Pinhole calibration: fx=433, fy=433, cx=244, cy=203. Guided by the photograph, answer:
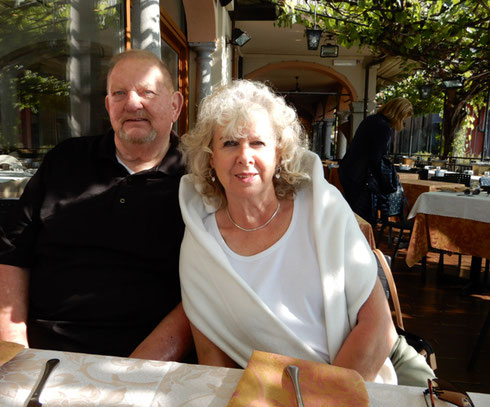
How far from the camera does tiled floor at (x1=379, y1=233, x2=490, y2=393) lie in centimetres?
265

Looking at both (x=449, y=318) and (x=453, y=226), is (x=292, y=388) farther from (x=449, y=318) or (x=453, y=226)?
(x=453, y=226)

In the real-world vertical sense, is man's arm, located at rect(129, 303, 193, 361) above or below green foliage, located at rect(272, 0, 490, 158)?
below

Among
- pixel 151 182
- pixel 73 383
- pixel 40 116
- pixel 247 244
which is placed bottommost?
pixel 73 383

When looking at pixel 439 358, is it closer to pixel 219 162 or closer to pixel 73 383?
pixel 219 162

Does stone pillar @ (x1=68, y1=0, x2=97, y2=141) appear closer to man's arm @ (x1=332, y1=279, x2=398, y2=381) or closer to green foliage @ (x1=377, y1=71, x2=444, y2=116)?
man's arm @ (x1=332, y1=279, x2=398, y2=381)

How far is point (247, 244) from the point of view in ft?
4.66

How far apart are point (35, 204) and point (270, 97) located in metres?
1.04

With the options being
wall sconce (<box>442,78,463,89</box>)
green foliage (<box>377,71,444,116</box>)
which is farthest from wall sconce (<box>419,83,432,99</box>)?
wall sconce (<box>442,78,463,89</box>)

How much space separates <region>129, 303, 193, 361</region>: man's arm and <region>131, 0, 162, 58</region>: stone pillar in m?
2.25

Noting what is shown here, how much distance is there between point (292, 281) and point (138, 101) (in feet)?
3.32

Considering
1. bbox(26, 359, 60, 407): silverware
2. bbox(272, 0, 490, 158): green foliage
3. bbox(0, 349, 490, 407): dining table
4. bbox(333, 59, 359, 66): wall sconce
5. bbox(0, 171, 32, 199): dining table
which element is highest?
bbox(333, 59, 359, 66): wall sconce

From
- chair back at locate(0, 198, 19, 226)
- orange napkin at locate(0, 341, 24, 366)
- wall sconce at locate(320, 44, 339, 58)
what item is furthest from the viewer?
wall sconce at locate(320, 44, 339, 58)

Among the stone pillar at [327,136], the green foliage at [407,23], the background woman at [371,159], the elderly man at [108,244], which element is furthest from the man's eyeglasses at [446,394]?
the stone pillar at [327,136]

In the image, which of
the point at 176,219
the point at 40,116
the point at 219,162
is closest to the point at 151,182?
the point at 176,219
